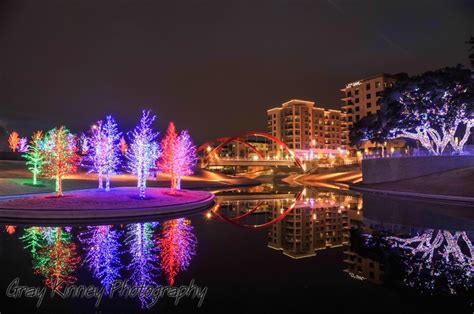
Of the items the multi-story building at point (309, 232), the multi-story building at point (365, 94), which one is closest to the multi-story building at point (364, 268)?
the multi-story building at point (309, 232)

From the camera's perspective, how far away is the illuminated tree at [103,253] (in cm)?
948

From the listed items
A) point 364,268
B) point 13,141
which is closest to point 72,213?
point 364,268

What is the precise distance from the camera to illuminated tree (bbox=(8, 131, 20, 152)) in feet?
305

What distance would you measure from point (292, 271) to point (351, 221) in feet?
35.2

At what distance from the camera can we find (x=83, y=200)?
75.3 ft

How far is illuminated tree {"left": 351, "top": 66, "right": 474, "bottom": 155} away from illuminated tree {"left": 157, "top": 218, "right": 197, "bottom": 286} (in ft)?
136

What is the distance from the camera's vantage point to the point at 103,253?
11.8 m

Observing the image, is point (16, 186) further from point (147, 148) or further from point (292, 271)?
point (292, 271)

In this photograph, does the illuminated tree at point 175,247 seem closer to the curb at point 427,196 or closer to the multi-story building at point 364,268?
A: the multi-story building at point 364,268

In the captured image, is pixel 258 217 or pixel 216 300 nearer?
pixel 216 300

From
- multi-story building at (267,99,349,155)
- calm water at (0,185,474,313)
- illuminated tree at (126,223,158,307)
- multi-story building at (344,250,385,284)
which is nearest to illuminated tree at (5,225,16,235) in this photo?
calm water at (0,185,474,313)

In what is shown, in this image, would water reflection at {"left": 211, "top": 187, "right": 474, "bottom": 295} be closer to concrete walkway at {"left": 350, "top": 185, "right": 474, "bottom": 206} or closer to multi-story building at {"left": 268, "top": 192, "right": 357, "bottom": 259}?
multi-story building at {"left": 268, "top": 192, "right": 357, "bottom": 259}

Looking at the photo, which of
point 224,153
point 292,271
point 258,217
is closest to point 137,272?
point 292,271

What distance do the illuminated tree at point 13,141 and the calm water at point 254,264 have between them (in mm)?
91551
